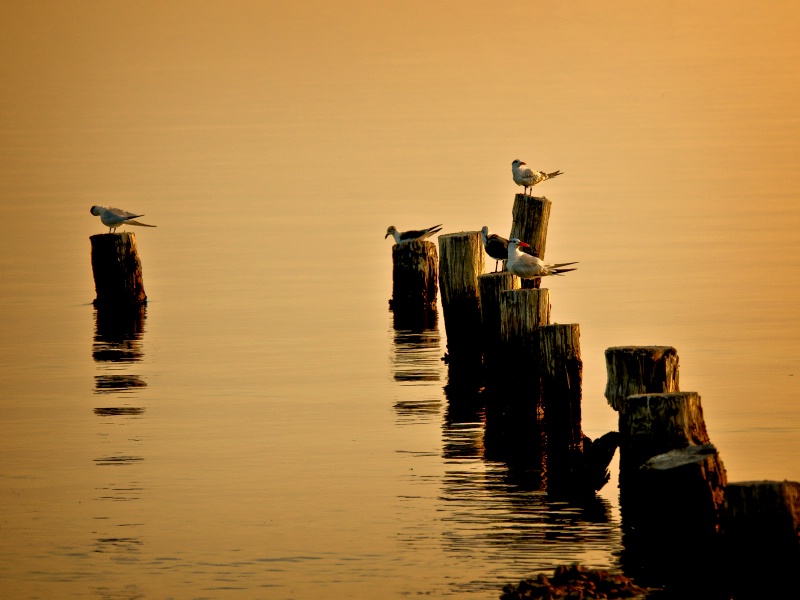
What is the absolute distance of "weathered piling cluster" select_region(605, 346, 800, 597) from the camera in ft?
28.9

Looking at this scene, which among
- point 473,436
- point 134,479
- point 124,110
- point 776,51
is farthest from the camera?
point 776,51

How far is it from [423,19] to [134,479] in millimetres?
67256

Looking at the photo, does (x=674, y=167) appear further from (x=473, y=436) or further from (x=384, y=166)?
(x=473, y=436)

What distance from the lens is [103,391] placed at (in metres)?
16.5

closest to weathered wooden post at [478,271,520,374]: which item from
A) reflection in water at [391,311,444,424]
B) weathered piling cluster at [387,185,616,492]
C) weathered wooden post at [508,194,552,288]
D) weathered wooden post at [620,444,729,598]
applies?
weathered piling cluster at [387,185,616,492]

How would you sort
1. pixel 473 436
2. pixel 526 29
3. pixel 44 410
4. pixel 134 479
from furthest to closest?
pixel 526 29
pixel 44 410
pixel 473 436
pixel 134 479

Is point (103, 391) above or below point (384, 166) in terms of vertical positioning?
A: below

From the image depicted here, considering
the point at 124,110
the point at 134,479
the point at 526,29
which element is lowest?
the point at 134,479

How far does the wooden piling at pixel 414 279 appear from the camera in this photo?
2092 cm

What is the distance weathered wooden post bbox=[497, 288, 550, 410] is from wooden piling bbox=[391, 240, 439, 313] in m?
6.53

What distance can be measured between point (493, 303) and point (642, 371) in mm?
4577

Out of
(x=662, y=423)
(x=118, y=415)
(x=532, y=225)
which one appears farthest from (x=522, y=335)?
(x=118, y=415)

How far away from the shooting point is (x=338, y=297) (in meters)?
23.0

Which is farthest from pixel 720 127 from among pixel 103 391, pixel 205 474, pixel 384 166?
pixel 205 474
